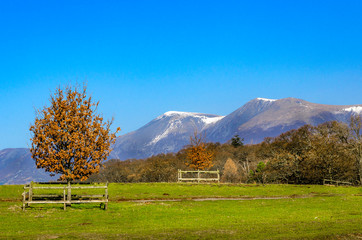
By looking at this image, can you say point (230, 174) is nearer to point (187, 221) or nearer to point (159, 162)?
point (159, 162)

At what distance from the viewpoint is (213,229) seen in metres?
22.0

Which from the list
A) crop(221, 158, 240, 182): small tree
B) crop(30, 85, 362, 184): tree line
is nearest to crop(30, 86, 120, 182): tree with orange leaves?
crop(30, 85, 362, 184): tree line

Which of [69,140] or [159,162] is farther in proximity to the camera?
[159,162]

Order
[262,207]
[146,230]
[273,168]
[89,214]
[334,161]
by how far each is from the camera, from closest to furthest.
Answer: [146,230], [89,214], [262,207], [334,161], [273,168]

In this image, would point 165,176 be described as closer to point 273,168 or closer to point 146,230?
point 273,168

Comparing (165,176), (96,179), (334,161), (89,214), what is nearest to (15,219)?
(89,214)

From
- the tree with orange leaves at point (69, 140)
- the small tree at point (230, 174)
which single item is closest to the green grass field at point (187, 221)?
the tree with orange leaves at point (69, 140)

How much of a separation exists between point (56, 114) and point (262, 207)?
2040cm

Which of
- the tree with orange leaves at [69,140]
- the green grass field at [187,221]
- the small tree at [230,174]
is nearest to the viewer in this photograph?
the green grass field at [187,221]

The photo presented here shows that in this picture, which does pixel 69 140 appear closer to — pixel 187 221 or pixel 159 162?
pixel 187 221

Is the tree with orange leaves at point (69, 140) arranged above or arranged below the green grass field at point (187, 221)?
above

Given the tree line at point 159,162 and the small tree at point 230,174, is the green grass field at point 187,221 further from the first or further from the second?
the small tree at point 230,174

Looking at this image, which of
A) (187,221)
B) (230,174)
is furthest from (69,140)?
(230,174)

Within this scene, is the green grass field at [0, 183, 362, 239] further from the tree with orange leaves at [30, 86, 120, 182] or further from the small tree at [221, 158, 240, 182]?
the small tree at [221, 158, 240, 182]
